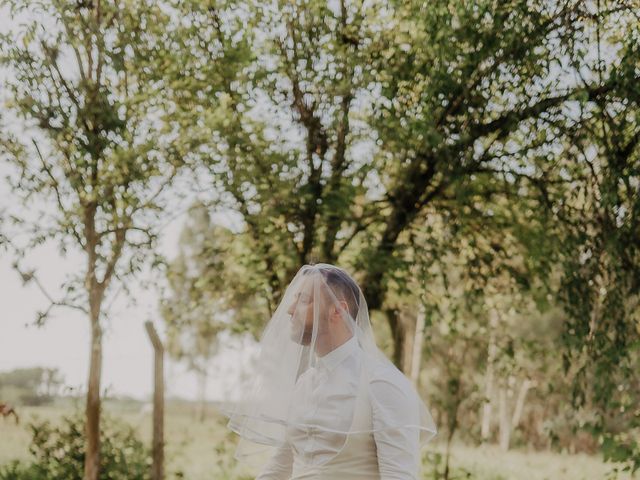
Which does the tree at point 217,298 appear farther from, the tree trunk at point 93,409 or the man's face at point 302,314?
the man's face at point 302,314

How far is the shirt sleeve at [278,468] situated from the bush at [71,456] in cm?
606

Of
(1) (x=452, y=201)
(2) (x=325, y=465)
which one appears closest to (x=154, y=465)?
(1) (x=452, y=201)

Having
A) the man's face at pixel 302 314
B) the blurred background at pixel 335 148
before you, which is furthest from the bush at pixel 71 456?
the man's face at pixel 302 314

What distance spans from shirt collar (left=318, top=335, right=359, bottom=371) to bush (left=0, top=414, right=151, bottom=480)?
6396mm

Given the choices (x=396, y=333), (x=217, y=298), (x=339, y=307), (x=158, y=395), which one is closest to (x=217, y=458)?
(x=217, y=298)

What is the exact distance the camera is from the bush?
27.6 ft

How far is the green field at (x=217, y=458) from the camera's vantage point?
947cm

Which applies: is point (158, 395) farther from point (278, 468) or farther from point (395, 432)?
point (395, 432)

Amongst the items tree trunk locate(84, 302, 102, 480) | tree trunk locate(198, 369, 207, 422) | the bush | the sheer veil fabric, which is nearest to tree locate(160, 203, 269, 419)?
tree trunk locate(198, 369, 207, 422)

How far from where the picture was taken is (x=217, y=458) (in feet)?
38.7

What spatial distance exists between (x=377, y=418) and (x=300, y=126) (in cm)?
602

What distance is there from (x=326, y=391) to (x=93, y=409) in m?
5.54

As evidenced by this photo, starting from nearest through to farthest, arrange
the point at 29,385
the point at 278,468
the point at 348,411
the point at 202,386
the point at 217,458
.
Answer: the point at 348,411 < the point at 278,468 < the point at 217,458 < the point at 29,385 < the point at 202,386

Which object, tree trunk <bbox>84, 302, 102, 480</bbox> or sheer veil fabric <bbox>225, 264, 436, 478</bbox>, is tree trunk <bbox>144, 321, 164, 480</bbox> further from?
sheer veil fabric <bbox>225, 264, 436, 478</bbox>
